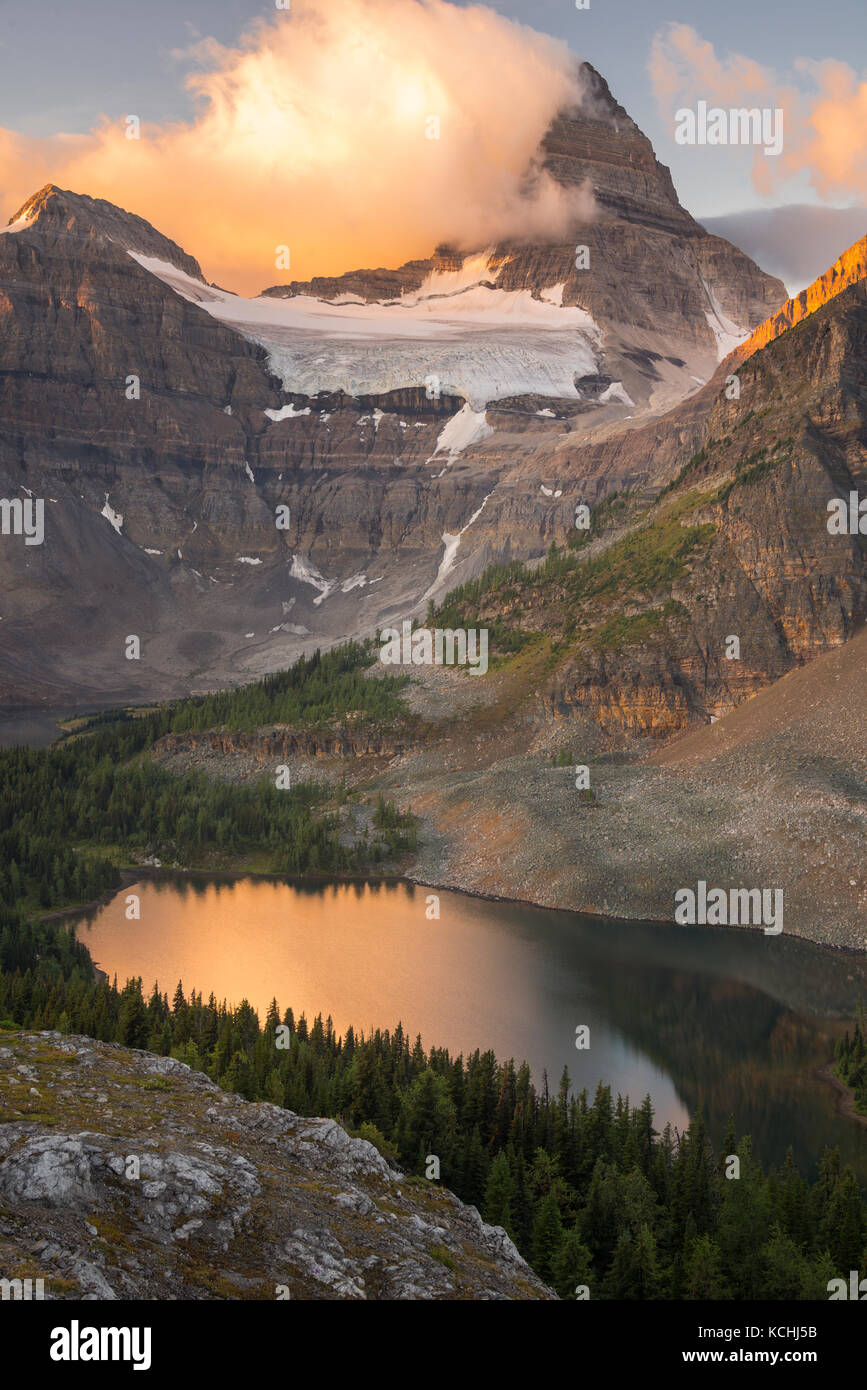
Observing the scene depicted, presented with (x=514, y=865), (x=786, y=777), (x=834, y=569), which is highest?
(x=834, y=569)

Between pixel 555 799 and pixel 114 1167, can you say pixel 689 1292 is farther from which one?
pixel 555 799

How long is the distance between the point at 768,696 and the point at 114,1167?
4056 inches

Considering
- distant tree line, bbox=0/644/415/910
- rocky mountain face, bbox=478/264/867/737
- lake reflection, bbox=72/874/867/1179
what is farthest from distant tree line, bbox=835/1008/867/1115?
rocky mountain face, bbox=478/264/867/737

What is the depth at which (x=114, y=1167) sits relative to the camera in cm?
1991

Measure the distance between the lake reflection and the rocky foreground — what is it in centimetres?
2990

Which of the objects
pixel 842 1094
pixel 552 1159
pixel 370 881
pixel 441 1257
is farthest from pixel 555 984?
pixel 441 1257

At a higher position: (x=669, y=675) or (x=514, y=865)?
(x=669, y=675)

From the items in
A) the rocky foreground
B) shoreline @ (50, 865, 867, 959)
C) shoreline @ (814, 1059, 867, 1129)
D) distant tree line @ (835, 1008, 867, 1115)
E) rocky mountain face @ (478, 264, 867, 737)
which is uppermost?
rocky mountain face @ (478, 264, 867, 737)

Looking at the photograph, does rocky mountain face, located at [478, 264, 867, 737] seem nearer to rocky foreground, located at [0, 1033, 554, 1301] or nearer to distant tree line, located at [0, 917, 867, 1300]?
distant tree line, located at [0, 917, 867, 1300]

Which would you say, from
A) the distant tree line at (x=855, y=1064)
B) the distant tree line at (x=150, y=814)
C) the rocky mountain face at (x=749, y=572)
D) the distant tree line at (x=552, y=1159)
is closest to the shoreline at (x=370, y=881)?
the distant tree line at (x=150, y=814)

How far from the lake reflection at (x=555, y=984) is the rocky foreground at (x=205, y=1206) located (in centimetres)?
2990

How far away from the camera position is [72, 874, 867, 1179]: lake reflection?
189ft

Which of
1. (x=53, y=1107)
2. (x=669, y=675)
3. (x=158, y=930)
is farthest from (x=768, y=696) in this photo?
(x=53, y=1107)

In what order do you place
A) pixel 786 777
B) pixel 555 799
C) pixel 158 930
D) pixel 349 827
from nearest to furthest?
pixel 158 930, pixel 786 777, pixel 555 799, pixel 349 827
